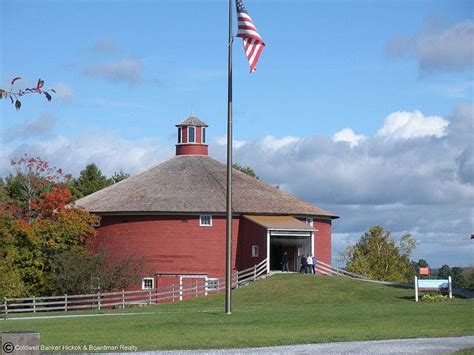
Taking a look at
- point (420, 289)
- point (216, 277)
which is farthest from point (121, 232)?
point (420, 289)

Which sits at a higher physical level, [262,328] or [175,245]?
[175,245]

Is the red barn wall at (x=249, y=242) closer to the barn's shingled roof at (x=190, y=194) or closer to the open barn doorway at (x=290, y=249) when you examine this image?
the barn's shingled roof at (x=190, y=194)

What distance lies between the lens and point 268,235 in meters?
59.0

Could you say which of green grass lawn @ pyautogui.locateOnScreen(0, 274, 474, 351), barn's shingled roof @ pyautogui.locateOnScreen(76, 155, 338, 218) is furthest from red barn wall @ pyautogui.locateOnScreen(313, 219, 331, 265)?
green grass lawn @ pyautogui.locateOnScreen(0, 274, 474, 351)

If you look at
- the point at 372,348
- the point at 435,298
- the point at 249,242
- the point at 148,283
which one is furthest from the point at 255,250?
the point at 372,348

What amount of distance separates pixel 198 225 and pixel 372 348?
40.6 m

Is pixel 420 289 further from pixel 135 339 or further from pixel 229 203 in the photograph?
pixel 135 339

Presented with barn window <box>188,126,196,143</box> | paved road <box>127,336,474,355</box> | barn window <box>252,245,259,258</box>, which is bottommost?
paved road <box>127,336,474,355</box>

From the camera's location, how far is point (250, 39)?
31547 mm

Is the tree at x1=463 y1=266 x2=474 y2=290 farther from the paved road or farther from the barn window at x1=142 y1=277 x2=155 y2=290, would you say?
the paved road

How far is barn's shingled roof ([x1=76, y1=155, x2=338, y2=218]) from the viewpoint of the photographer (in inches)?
2413

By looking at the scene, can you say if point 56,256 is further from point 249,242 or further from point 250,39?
point 250,39

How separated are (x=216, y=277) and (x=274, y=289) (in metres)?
9.39

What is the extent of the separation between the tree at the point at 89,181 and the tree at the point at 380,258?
2428cm
